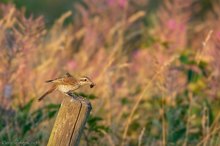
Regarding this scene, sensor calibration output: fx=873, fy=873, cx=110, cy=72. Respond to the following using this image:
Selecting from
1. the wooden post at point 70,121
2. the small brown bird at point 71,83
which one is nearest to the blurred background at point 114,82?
the small brown bird at point 71,83

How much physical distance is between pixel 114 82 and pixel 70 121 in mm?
3354

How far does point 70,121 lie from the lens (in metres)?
5.36

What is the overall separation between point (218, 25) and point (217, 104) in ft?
7.69

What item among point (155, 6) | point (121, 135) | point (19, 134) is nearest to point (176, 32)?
point (121, 135)

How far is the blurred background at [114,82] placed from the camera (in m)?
7.40

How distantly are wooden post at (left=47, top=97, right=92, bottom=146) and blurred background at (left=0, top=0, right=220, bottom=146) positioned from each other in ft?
4.44

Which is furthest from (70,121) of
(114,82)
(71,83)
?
(114,82)

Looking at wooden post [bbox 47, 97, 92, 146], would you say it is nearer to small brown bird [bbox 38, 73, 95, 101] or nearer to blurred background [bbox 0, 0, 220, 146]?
small brown bird [bbox 38, 73, 95, 101]

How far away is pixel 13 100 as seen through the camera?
26.8ft

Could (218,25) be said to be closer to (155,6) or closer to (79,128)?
(79,128)

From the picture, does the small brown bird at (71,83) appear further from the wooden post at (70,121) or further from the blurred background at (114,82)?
the blurred background at (114,82)

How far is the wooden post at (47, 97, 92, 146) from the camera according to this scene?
5.36m

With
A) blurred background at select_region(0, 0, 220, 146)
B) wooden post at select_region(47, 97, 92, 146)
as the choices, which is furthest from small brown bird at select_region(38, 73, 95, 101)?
blurred background at select_region(0, 0, 220, 146)

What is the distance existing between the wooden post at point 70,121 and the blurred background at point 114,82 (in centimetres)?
135
